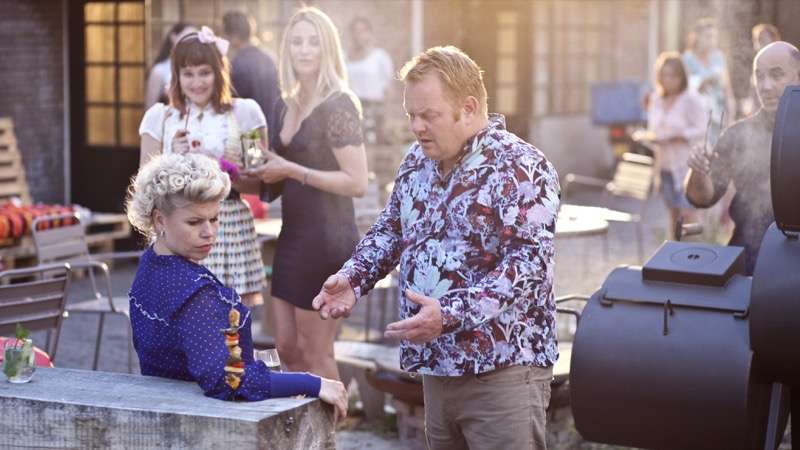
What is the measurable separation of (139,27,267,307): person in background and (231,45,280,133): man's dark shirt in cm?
234

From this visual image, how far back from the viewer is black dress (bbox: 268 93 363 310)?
5.73 meters

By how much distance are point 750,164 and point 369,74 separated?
313 inches

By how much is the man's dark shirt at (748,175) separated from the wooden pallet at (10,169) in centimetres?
631

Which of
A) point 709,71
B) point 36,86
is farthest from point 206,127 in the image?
point 709,71

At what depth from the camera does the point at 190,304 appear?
11.9ft

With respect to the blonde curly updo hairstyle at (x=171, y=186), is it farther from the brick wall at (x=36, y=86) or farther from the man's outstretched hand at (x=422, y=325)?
the brick wall at (x=36, y=86)

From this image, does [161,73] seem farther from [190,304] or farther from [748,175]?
[190,304]

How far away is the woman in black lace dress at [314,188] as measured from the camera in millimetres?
5730

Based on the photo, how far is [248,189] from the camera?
5.89 metres

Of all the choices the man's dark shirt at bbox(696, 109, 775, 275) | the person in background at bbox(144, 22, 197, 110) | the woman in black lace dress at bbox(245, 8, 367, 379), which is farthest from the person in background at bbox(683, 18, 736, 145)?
the woman in black lace dress at bbox(245, 8, 367, 379)

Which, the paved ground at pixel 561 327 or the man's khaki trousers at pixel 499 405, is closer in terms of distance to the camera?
the man's khaki trousers at pixel 499 405

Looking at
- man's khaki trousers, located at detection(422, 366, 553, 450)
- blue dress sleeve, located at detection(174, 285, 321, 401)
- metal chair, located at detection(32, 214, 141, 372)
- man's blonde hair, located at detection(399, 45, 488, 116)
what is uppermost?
man's blonde hair, located at detection(399, 45, 488, 116)

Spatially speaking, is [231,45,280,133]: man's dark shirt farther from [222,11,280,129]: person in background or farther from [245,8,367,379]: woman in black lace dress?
[245,8,367,379]: woman in black lace dress

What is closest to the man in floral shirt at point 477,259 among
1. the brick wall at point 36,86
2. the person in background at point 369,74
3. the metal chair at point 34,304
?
the metal chair at point 34,304
